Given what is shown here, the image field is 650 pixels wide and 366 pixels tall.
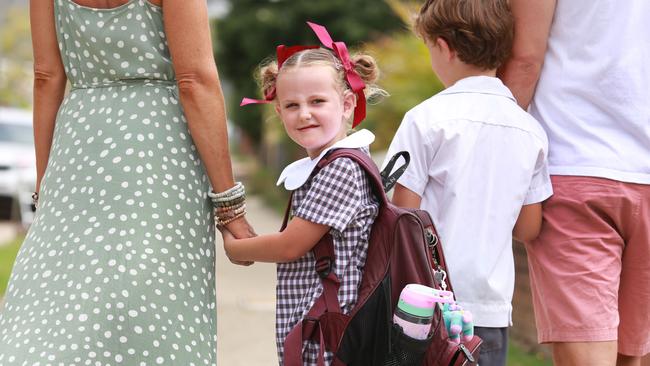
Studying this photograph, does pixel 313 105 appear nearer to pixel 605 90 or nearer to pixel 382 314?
pixel 382 314

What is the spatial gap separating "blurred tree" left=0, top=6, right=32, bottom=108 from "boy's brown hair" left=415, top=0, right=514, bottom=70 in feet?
83.8

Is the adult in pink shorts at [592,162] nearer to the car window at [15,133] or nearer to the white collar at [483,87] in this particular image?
the white collar at [483,87]

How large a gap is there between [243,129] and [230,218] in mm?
30477

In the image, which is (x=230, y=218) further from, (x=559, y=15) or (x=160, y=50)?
(x=559, y=15)

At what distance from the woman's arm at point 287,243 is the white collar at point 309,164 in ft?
0.39

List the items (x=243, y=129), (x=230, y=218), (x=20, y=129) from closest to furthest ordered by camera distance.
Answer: (x=230, y=218) < (x=20, y=129) < (x=243, y=129)

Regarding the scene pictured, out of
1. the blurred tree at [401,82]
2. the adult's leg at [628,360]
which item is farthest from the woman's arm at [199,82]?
the blurred tree at [401,82]

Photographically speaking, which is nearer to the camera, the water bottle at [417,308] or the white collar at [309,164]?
the water bottle at [417,308]

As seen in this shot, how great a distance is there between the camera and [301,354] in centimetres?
252

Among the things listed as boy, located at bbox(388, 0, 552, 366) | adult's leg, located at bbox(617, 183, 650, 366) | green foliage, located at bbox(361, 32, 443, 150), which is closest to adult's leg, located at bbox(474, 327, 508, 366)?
boy, located at bbox(388, 0, 552, 366)

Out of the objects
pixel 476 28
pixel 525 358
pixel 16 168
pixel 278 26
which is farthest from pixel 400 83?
pixel 278 26

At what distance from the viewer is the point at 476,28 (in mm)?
2885

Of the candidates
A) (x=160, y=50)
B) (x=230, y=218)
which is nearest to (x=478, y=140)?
(x=230, y=218)

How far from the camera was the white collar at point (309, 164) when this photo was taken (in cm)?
262
